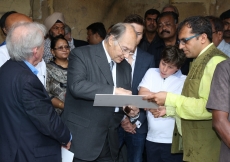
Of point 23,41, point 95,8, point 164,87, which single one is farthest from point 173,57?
point 95,8

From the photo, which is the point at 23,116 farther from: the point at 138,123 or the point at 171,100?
the point at 138,123

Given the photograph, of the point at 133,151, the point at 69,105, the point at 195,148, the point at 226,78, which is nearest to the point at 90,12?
the point at 133,151

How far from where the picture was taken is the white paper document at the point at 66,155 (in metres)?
3.19

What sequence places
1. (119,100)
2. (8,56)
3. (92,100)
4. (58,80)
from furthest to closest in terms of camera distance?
(58,80) → (8,56) → (92,100) → (119,100)

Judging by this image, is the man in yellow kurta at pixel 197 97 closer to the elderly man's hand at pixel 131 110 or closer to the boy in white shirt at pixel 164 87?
the elderly man's hand at pixel 131 110

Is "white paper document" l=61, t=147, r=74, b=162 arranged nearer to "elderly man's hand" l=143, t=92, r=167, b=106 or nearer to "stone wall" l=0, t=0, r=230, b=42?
"elderly man's hand" l=143, t=92, r=167, b=106

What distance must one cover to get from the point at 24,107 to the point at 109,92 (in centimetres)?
68

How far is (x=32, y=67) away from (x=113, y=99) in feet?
2.22

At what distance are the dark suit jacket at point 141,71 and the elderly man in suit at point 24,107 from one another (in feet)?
4.60

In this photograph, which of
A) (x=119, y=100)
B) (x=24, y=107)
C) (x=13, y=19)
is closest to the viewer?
(x=24, y=107)

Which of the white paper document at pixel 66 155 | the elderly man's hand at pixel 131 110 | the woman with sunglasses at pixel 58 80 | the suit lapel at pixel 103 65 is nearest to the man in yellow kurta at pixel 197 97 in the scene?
the elderly man's hand at pixel 131 110

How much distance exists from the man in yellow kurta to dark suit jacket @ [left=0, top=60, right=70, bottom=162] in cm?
88

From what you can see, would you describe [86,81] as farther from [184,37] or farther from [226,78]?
[226,78]

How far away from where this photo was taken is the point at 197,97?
3117mm
